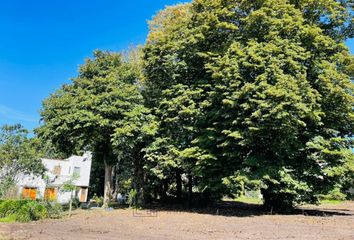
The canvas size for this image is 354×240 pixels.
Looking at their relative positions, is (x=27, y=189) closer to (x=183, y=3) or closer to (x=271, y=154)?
(x=183, y=3)

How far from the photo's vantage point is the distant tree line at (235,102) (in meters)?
16.3

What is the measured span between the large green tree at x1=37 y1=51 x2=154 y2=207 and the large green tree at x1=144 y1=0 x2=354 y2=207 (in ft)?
6.70

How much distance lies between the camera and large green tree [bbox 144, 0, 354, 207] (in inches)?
635

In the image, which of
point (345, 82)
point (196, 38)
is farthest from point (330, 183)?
point (196, 38)

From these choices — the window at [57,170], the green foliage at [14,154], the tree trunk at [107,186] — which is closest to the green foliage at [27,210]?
the green foliage at [14,154]

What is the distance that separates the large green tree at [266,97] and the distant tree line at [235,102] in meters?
0.06

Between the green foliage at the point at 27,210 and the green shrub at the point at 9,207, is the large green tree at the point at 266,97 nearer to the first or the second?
the green foliage at the point at 27,210

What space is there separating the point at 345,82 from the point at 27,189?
3219cm

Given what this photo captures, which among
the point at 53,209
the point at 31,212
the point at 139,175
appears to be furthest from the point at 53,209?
the point at 139,175

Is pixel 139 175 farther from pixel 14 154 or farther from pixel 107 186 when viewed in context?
pixel 14 154

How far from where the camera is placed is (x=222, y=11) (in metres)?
19.4

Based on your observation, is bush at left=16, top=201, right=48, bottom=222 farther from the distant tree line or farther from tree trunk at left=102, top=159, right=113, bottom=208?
tree trunk at left=102, top=159, right=113, bottom=208

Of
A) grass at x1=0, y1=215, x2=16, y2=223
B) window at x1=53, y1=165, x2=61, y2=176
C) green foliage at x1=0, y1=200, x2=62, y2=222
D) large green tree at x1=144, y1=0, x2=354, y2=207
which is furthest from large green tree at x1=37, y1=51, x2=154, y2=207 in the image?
window at x1=53, y1=165, x2=61, y2=176

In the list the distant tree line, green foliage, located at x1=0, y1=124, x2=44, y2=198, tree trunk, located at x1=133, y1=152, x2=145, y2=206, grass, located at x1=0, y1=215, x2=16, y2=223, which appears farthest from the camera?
tree trunk, located at x1=133, y1=152, x2=145, y2=206
